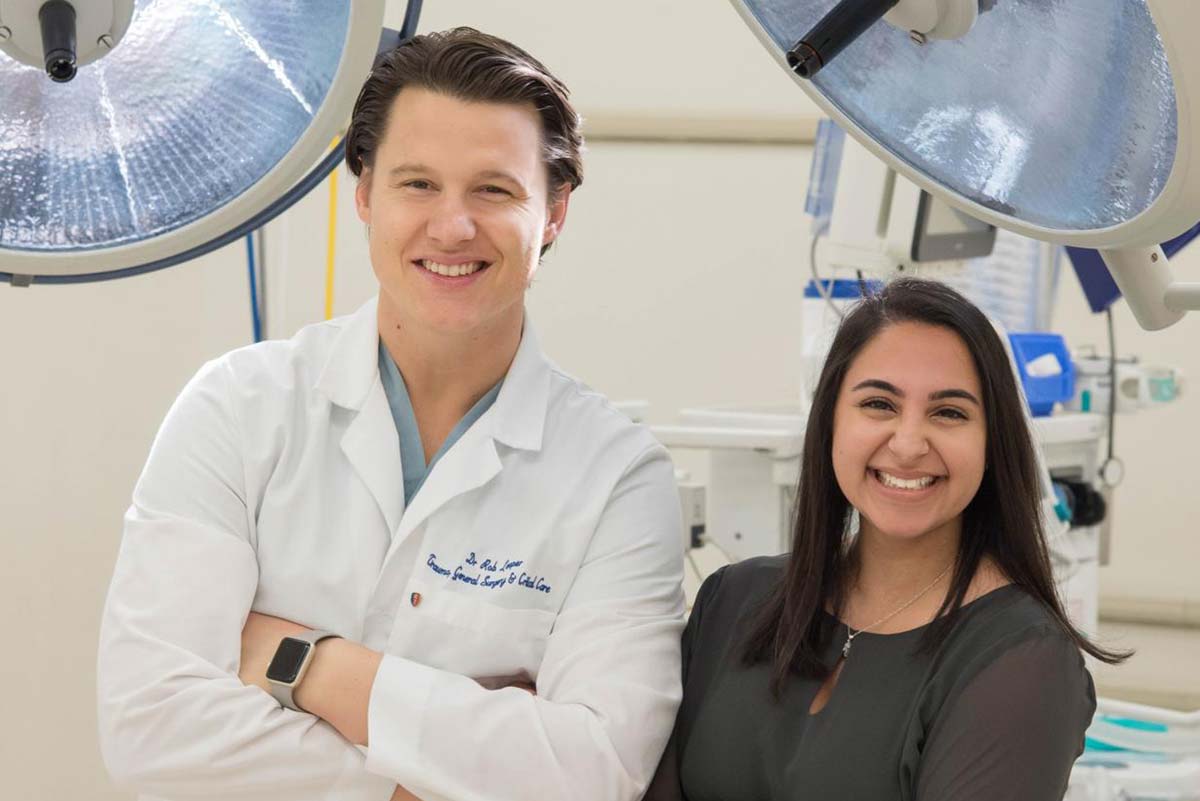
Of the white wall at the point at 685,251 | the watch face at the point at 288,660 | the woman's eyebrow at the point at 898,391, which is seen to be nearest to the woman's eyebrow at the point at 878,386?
the woman's eyebrow at the point at 898,391

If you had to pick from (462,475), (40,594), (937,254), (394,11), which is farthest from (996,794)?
(40,594)

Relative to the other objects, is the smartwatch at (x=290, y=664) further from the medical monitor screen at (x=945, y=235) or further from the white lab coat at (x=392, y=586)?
the medical monitor screen at (x=945, y=235)

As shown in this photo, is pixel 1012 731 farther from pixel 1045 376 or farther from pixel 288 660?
pixel 1045 376

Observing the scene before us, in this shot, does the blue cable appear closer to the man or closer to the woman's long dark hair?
the man

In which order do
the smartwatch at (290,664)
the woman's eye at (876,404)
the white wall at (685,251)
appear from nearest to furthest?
the smartwatch at (290,664)
the woman's eye at (876,404)
the white wall at (685,251)

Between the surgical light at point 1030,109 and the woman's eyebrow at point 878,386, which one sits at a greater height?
the surgical light at point 1030,109

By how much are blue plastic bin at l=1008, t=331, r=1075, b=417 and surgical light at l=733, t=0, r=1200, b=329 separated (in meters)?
1.53

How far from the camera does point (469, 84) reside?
125cm

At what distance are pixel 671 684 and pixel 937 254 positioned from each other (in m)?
1.28

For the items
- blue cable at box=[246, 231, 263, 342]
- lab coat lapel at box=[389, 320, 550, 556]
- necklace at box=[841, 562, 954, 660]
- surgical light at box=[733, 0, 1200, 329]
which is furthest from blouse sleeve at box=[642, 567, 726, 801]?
blue cable at box=[246, 231, 263, 342]

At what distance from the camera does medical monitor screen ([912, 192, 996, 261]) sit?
227 centimetres

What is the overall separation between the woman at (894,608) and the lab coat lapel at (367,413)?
33cm

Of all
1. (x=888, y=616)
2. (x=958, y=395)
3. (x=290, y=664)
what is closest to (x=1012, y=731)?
(x=888, y=616)

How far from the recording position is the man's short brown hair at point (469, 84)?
125cm
